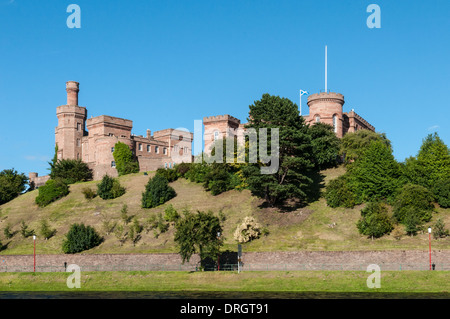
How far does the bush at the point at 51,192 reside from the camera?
216 ft

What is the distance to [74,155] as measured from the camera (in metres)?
83.5

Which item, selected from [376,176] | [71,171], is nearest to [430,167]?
[376,176]

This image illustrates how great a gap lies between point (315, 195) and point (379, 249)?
14.8m

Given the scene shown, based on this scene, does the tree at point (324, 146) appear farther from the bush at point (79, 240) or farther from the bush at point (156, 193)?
the bush at point (79, 240)

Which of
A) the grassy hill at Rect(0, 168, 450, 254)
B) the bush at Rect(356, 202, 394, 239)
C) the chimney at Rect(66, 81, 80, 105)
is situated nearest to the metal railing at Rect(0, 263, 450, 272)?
the grassy hill at Rect(0, 168, 450, 254)

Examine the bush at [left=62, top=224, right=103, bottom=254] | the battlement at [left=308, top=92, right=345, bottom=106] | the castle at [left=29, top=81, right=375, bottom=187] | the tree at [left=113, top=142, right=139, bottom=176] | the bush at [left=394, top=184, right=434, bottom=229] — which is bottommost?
the bush at [left=62, top=224, right=103, bottom=254]

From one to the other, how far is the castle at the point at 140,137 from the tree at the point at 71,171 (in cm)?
160

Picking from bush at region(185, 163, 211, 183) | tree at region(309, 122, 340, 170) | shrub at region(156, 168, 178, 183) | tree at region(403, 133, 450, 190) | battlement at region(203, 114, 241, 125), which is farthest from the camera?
battlement at region(203, 114, 241, 125)

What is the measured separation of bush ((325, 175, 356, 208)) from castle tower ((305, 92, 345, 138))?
17366mm

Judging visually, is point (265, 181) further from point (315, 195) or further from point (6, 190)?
point (6, 190)

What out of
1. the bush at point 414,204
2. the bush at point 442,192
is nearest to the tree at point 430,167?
the bush at point 442,192

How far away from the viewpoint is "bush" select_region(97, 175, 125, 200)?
208 ft

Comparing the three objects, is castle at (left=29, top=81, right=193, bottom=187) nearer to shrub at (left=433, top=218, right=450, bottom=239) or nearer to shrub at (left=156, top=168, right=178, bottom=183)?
shrub at (left=156, top=168, right=178, bottom=183)

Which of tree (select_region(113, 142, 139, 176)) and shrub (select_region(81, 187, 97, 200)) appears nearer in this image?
shrub (select_region(81, 187, 97, 200))
